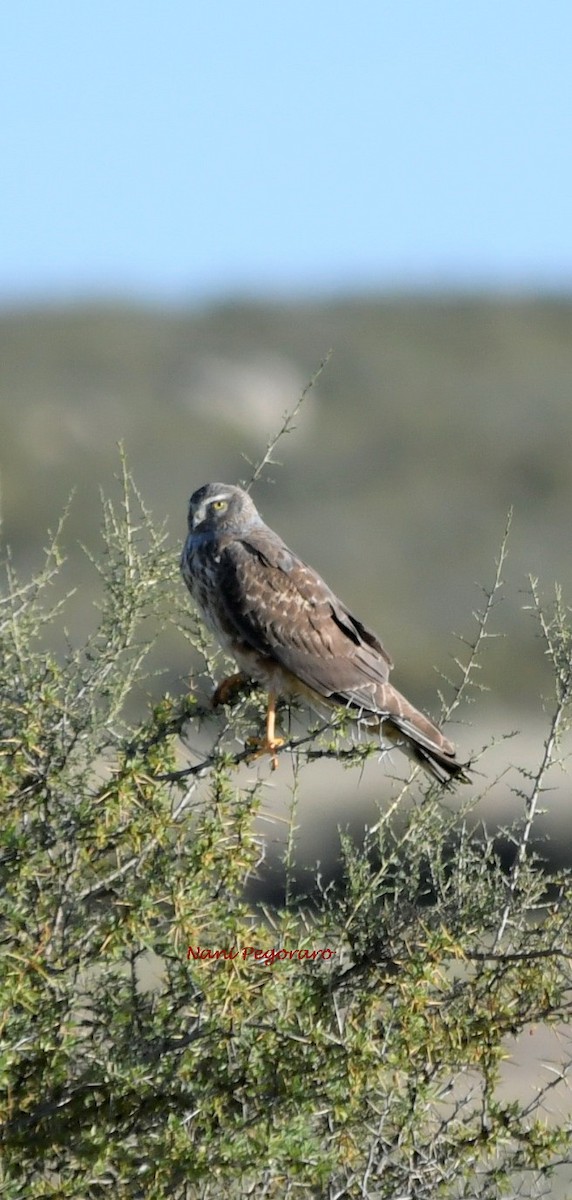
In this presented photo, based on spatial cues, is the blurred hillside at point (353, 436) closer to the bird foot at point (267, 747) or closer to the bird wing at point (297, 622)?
the bird wing at point (297, 622)

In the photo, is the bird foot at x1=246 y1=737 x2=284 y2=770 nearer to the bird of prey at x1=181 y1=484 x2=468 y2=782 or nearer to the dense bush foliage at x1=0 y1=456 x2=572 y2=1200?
the bird of prey at x1=181 y1=484 x2=468 y2=782

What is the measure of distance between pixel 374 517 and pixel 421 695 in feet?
46.9

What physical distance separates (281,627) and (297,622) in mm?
141

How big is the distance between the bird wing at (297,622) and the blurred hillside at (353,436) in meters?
14.6

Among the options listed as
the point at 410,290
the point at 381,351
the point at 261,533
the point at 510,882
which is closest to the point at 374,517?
the point at 381,351

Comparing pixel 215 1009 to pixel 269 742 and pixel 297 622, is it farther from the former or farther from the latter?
pixel 297 622

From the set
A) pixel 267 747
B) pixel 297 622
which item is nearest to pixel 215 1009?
pixel 267 747

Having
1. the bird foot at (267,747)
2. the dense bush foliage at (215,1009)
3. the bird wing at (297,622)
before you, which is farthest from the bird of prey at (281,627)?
the dense bush foliage at (215,1009)

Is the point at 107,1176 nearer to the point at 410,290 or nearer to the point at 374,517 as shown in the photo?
the point at 374,517

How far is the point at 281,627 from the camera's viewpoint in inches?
255

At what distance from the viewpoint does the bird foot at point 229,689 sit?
19.6 ft

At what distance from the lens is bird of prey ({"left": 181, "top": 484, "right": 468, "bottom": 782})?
6.16 metres

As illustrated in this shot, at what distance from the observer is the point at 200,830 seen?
4035mm
